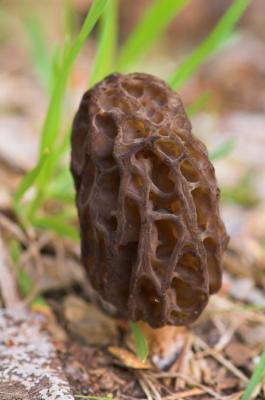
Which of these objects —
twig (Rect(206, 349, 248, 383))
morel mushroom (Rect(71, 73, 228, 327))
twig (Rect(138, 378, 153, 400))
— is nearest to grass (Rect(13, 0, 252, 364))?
twig (Rect(138, 378, 153, 400))

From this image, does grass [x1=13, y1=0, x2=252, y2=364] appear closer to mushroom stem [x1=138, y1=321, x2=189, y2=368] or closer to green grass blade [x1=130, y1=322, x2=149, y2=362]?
green grass blade [x1=130, y1=322, x2=149, y2=362]

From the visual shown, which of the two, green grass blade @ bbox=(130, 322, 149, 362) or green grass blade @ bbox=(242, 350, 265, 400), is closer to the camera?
green grass blade @ bbox=(242, 350, 265, 400)

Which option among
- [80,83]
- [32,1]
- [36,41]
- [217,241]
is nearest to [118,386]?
[217,241]

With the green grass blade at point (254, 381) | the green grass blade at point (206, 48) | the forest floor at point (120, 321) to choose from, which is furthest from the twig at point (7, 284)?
the green grass blade at point (206, 48)

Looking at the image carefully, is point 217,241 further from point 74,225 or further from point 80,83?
point 80,83

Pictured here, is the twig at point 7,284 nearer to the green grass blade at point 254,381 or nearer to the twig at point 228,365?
the twig at point 228,365

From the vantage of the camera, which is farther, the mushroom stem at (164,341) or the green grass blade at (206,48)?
the green grass blade at (206,48)

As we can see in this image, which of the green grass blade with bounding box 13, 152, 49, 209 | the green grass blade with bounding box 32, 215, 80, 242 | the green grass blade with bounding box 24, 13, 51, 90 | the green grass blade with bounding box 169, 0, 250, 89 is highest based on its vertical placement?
the green grass blade with bounding box 24, 13, 51, 90
